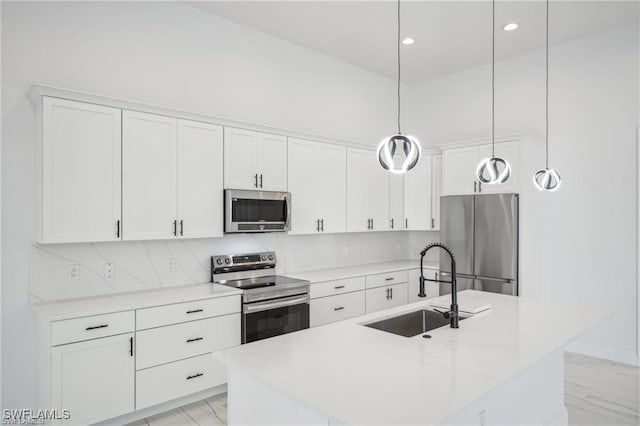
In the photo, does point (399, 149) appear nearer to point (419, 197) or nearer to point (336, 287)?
point (336, 287)

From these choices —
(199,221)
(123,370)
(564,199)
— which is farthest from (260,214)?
(564,199)

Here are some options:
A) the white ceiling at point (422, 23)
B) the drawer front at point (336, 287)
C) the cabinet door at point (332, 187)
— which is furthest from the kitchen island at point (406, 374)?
the white ceiling at point (422, 23)

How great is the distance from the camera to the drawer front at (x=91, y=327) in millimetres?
2662

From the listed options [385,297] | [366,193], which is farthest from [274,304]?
[366,193]

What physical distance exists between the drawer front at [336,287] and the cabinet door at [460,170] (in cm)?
162

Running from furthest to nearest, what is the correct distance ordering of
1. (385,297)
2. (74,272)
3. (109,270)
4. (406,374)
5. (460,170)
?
(460,170)
(385,297)
(109,270)
(74,272)
(406,374)

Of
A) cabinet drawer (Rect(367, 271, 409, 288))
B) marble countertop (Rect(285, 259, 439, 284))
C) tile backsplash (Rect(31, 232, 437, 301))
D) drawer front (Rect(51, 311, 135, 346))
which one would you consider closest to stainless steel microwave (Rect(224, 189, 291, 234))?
tile backsplash (Rect(31, 232, 437, 301))

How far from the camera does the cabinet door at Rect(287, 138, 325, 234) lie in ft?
14.1

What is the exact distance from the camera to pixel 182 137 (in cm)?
346

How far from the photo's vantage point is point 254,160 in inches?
155

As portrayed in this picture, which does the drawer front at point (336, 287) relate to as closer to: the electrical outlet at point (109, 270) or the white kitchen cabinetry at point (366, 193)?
the white kitchen cabinetry at point (366, 193)

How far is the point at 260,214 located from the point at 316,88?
1.92 m

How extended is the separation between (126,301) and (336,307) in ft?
6.85

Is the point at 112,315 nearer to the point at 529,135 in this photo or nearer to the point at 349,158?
the point at 349,158
